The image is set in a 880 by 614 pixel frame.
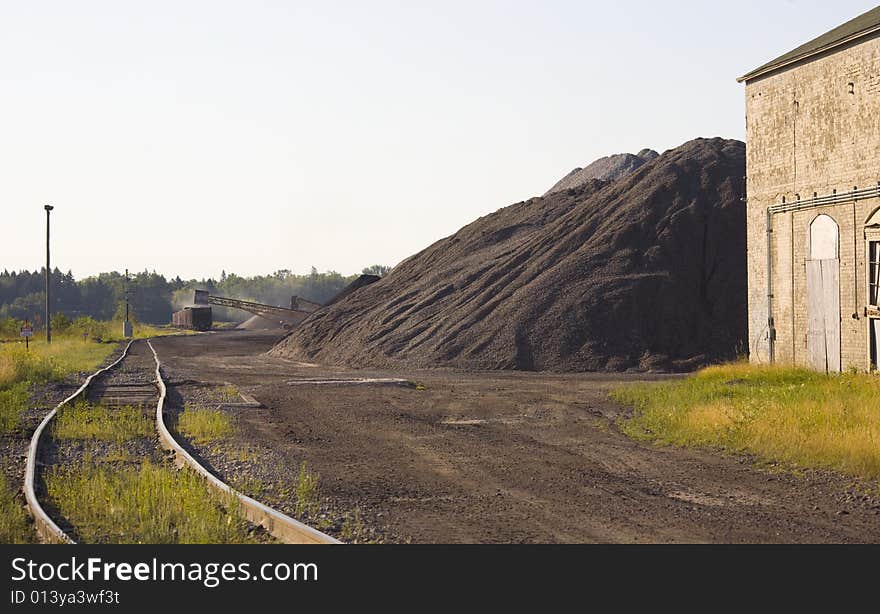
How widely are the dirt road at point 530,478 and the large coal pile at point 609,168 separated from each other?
52.3 m

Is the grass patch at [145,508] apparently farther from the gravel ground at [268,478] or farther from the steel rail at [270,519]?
the gravel ground at [268,478]

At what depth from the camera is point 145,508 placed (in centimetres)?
962

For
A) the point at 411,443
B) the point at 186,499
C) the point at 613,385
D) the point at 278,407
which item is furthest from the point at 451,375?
the point at 186,499

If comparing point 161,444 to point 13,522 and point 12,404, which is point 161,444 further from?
point 12,404

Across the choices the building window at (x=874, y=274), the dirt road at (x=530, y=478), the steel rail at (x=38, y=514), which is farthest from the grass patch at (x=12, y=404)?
the building window at (x=874, y=274)

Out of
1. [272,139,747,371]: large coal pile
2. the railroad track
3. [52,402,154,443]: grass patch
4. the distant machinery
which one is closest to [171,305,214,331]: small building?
the distant machinery

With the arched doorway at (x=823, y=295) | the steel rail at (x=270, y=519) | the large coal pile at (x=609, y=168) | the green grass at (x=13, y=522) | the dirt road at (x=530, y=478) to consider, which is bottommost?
the dirt road at (x=530, y=478)

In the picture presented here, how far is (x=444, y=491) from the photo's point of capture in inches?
452

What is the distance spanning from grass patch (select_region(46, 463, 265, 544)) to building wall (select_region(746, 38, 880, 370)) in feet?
54.6

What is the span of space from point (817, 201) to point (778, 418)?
1033 centimetres

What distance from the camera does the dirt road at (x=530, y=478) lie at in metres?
9.36
